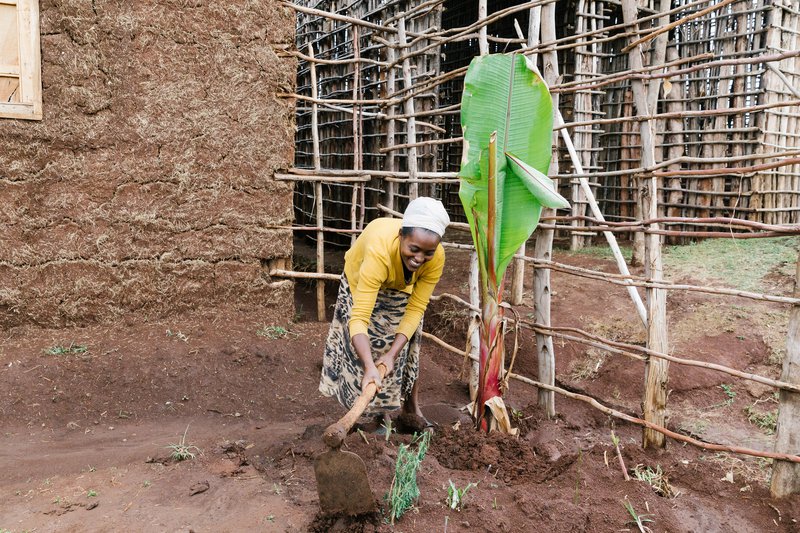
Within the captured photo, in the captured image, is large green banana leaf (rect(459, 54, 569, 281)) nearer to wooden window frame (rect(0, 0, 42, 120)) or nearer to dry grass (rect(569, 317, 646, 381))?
dry grass (rect(569, 317, 646, 381))

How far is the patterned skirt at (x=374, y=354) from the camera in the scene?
9.71 feet

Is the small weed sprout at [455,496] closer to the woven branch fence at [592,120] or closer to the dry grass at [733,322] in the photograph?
the woven branch fence at [592,120]

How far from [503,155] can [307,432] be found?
5.34 ft

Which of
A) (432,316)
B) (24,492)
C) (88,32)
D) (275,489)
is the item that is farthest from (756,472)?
(88,32)

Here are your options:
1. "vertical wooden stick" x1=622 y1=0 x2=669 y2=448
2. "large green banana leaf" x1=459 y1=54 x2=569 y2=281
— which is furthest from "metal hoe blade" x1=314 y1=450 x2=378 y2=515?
"vertical wooden stick" x1=622 y1=0 x2=669 y2=448

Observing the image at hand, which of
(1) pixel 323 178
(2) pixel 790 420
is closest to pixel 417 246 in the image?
(2) pixel 790 420

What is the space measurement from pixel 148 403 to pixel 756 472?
10.7 feet

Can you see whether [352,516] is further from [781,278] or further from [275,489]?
[781,278]

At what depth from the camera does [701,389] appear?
3912 millimetres

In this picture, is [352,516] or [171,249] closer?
[352,516]

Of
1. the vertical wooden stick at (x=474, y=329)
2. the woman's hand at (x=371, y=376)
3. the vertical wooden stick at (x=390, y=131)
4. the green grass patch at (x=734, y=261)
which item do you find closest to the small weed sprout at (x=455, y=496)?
the woman's hand at (x=371, y=376)

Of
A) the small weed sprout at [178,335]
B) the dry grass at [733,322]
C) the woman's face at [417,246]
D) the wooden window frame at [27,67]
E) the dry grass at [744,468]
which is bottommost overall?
the dry grass at [744,468]

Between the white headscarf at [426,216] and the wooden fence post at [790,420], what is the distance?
137cm

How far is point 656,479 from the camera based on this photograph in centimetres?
268
